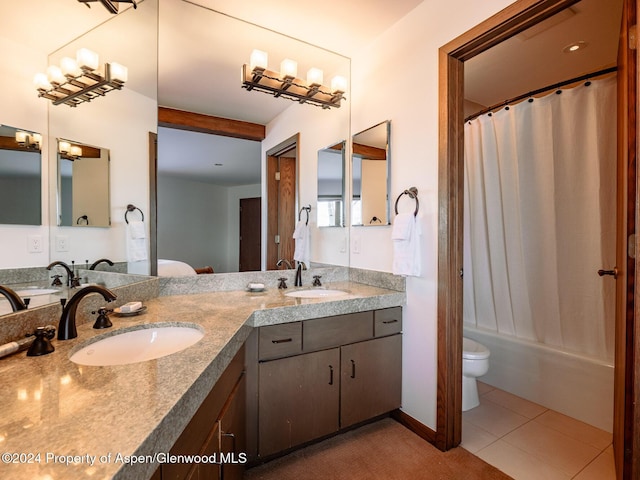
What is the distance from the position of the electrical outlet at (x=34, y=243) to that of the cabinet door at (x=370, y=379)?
4.59ft

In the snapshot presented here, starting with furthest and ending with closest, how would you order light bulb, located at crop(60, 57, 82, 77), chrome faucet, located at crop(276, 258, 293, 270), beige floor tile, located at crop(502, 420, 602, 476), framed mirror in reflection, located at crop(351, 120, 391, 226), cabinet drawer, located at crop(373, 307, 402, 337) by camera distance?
chrome faucet, located at crop(276, 258, 293, 270)
framed mirror in reflection, located at crop(351, 120, 391, 226)
cabinet drawer, located at crop(373, 307, 402, 337)
beige floor tile, located at crop(502, 420, 602, 476)
light bulb, located at crop(60, 57, 82, 77)

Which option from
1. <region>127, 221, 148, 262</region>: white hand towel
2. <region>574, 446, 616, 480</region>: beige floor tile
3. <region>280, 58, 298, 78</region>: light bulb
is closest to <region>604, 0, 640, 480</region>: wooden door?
→ <region>574, 446, 616, 480</region>: beige floor tile

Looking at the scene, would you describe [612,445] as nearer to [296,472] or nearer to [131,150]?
[296,472]

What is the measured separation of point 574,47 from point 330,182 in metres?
1.83

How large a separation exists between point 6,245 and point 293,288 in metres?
1.50

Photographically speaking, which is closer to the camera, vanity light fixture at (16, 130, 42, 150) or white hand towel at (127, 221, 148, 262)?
vanity light fixture at (16, 130, 42, 150)

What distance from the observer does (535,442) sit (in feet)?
5.95

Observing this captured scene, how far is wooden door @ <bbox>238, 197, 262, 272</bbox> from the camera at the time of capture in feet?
6.79

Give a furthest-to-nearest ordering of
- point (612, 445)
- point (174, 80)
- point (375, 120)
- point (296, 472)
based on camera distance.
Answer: point (375, 120) → point (174, 80) → point (612, 445) → point (296, 472)

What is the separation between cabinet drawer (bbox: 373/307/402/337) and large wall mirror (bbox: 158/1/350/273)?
846mm

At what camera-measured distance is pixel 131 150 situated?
63.9 inches

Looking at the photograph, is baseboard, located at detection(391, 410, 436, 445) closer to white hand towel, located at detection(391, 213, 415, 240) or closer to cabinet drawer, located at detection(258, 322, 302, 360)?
cabinet drawer, located at detection(258, 322, 302, 360)

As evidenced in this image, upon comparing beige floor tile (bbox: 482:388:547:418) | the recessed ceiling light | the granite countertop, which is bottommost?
beige floor tile (bbox: 482:388:547:418)

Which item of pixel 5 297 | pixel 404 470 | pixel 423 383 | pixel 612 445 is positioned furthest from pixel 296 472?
pixel 612 445
